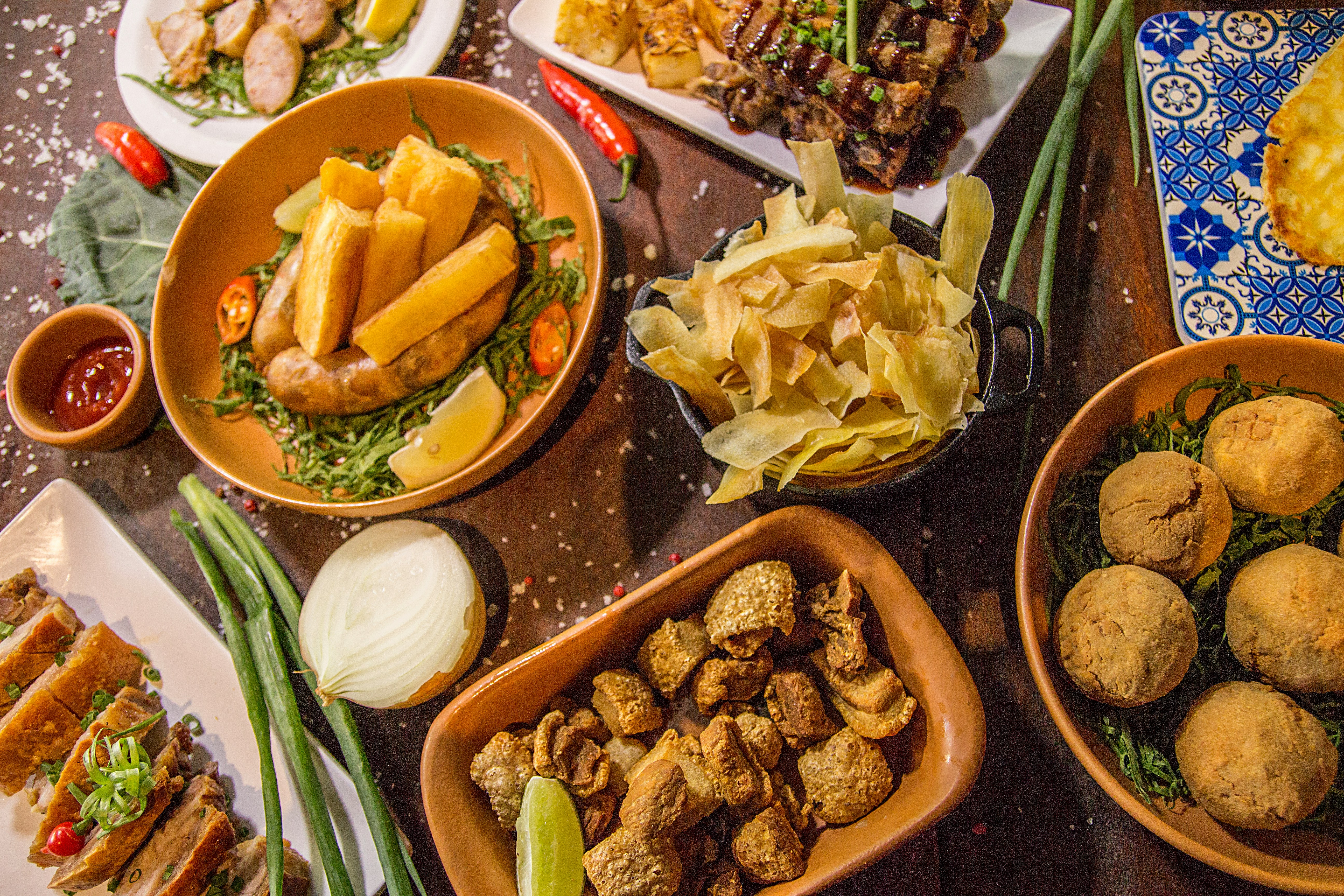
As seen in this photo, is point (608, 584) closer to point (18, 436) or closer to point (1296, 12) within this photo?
point (18, 436)

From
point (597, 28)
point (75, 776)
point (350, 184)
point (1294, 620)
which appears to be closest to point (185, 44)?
point (350, 184)

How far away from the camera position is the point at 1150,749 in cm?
162

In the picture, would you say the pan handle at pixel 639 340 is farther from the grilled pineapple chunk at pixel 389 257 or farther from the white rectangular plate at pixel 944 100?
the grilled pineapple chunk at pixel 389 257

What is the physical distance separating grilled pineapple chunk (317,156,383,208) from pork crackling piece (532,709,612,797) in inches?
55.5

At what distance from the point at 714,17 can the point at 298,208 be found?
50.6 inches

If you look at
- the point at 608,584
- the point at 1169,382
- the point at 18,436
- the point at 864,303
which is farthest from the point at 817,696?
the point at 18,436

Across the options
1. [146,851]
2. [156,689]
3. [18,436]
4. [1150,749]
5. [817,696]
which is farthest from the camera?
[18,436]

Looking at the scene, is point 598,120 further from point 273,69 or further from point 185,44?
point 185,44

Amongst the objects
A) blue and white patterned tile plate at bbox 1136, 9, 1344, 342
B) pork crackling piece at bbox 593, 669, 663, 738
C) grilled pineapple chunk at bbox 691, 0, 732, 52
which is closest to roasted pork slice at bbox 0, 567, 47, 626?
pork crackling piece at bbox 593, 669, 663, 738

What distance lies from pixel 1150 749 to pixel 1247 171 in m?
1.50

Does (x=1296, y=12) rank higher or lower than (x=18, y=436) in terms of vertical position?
higher

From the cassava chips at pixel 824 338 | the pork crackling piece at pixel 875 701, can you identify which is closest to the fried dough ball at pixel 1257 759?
the pork crackling piece at pixel 875 701

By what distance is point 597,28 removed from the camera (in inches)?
85.4

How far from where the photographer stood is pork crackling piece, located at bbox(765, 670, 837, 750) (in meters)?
1.71
